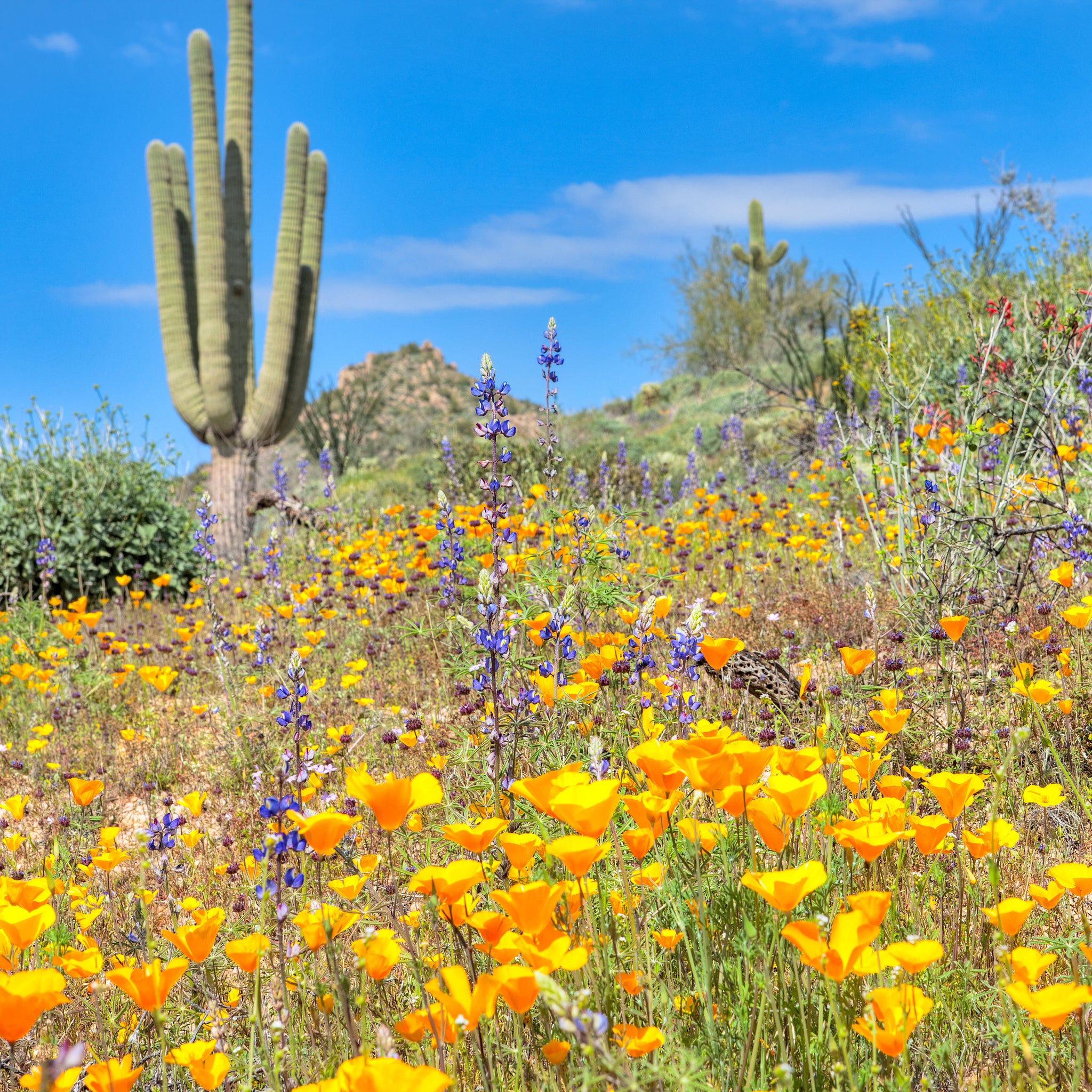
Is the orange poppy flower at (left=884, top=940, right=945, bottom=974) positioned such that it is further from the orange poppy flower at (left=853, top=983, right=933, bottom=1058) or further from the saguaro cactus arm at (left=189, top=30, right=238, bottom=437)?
the saguaro cactus arm at (left=189, top=30, right=238, bottom=437)

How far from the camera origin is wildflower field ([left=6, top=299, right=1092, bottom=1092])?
136 centimetres

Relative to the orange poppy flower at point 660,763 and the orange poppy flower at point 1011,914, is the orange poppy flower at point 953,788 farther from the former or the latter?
the orange poppy flower at point 660,763

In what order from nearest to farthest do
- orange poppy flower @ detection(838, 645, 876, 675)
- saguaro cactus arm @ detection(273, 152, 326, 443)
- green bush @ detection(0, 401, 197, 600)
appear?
orange poppy flower @ detection(838, 645, 876, 675)
green bush @ detection(0, 401, 197, 600)
saguaro cactus arm @ detection(273, 152, 326, 443)

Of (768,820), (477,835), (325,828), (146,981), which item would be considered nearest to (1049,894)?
(768,820)

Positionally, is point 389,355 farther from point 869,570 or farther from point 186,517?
point 869,570

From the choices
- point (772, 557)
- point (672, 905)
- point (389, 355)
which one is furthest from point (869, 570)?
point (389, 355)

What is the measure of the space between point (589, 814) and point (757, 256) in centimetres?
3206

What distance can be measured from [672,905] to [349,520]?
784cm

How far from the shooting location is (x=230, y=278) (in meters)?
12.9

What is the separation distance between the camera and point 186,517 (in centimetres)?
928

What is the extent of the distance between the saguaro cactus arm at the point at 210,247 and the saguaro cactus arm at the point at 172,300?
25 centimetres

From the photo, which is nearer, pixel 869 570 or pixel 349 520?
pixel 869 570

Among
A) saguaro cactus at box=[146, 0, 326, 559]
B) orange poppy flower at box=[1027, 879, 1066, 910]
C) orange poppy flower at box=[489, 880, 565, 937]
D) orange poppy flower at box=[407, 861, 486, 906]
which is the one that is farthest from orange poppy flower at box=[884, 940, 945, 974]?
saguaro cactus at box=[146, 0, 326, 559]

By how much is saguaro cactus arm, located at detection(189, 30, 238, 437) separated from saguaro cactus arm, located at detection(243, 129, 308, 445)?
60 centimetres
